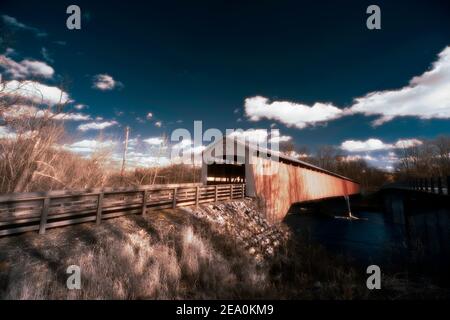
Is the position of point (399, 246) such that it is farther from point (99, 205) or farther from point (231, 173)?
point (99, 205)

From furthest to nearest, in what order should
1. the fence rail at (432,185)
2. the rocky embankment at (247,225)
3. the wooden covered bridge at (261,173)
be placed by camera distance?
the wooden covered bridge at (261,173), the fence rail at (432,185), the rocky embankment at (247,225)

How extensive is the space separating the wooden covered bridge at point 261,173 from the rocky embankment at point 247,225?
130 centimetres

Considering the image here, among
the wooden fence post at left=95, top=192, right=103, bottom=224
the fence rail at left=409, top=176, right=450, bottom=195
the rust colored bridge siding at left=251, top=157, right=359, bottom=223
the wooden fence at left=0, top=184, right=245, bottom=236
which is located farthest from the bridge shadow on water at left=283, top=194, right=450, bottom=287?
the wooden fence post at left=95, top=192, right=103, bottom=224

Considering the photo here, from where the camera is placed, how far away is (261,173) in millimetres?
13398

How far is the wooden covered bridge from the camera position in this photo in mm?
13078

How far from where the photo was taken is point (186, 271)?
185 inches

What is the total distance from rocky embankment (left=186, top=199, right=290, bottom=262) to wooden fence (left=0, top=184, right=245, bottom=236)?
108 cm

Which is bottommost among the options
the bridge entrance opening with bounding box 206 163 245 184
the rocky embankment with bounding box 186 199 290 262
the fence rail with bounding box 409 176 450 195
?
the rocky embankment with bounding box 186 199 290 262

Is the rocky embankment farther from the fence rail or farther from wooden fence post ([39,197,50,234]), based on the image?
the fence rail

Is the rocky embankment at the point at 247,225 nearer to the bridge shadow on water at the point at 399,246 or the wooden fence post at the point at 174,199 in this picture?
the wooden fence post at the point at 174,199

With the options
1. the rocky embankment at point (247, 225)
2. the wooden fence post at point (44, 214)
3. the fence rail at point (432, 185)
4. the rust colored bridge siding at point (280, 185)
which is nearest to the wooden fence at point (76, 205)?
the wooden fence post at point (44, 214)

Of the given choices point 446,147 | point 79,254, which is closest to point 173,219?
point 79,254

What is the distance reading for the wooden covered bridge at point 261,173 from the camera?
1308 cm

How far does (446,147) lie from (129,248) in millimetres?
74698
